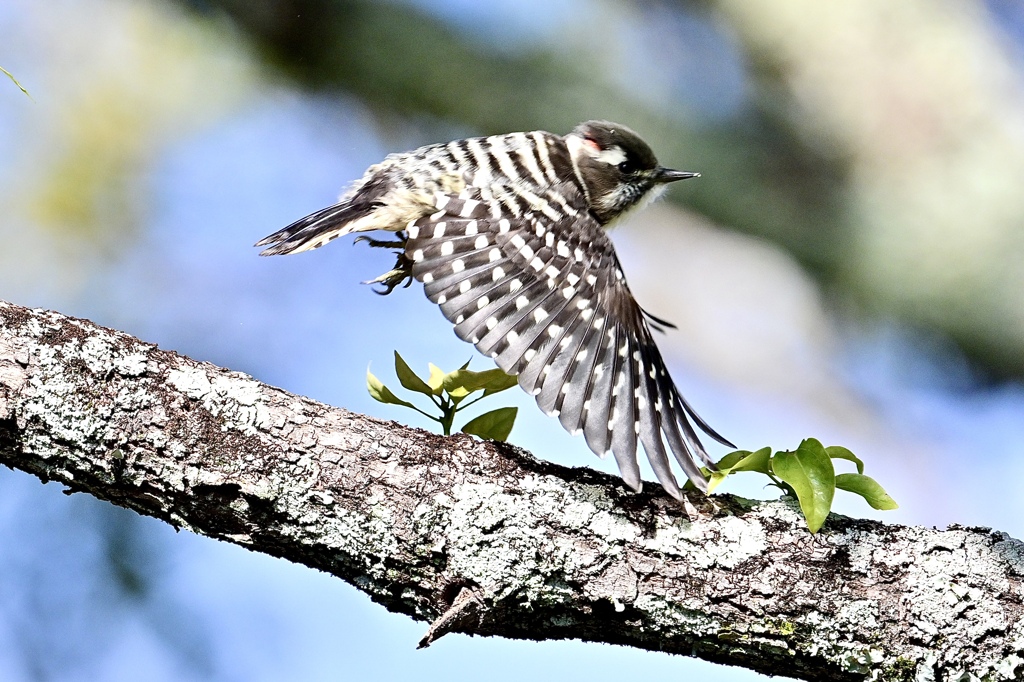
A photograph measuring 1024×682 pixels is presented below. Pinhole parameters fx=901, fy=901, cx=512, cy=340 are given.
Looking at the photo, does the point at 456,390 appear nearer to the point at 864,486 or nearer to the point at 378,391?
the point at 378,391

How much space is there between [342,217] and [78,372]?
673 millimetres

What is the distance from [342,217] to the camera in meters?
1.87

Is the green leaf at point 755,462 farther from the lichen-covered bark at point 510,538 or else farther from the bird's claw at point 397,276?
the bird's claw at point 397,276

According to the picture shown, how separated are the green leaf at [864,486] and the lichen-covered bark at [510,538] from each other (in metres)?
0.07

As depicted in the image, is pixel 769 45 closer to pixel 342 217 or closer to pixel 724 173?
pixel 724 173

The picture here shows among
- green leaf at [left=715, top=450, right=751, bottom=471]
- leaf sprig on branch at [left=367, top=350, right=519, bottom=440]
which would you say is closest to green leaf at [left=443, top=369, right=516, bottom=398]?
leaf sprig on branch at [left=367, top=350, right=519, bottom=440]

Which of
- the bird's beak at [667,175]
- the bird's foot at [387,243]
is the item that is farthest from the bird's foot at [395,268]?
the bird's beak at [667,175]

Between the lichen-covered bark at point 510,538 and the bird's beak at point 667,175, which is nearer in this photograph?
the lichen-covered bark at point 510,538

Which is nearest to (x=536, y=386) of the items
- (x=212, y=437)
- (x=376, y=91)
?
(x=212, y=437)

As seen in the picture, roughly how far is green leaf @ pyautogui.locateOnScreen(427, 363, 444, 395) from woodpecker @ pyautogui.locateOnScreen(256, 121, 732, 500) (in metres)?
0.13

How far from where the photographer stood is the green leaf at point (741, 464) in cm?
139

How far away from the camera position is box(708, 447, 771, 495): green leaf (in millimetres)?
1387

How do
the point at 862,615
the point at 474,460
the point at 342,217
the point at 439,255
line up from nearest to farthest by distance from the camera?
1. the point at 862,615
2. the point at 474,460
3. the point at 439,255
4. the point at 342,217

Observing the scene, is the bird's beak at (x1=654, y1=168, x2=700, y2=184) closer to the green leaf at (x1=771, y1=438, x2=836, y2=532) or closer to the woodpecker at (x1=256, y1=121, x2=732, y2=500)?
the woodpecker at (x1=256, y1=121, x2=732, y2=500)
